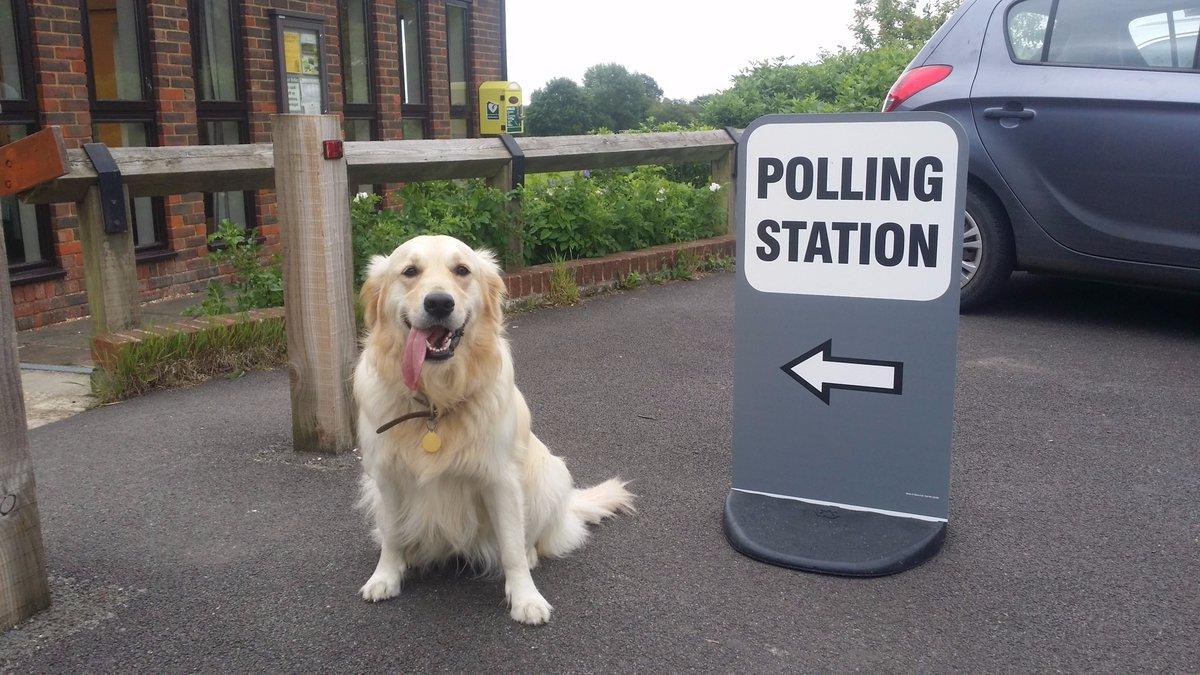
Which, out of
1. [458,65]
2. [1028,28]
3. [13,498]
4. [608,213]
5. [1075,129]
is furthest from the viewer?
[458,65]

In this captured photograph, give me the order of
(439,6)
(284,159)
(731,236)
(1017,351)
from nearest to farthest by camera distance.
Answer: (284,159) < (1017,351) < (731,236) < (439,6)

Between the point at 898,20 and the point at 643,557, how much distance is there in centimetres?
3267

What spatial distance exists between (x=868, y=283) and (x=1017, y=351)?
117 inches

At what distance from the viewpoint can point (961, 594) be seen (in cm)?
314

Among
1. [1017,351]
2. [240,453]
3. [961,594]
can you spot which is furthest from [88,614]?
[1017,351]

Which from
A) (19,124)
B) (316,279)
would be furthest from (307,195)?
(19,124)

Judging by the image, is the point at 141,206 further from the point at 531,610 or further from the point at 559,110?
the point at 559,110

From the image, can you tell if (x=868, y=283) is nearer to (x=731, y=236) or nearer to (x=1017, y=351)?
(x=1017, y=351)

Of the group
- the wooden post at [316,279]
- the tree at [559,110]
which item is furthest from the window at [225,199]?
the tree at [559,110]

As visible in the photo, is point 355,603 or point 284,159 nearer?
point 355,603

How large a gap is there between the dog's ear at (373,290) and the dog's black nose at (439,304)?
0.27 metres

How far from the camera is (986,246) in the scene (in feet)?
21.4

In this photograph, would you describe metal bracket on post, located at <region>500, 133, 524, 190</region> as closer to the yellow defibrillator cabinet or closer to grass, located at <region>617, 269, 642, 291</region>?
grass, located at <region>617, 269, 642, 291</region>

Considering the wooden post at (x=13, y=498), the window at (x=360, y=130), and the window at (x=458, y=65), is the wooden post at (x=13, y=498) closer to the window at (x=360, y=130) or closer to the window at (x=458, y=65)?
the window at (x=360, y=130)
